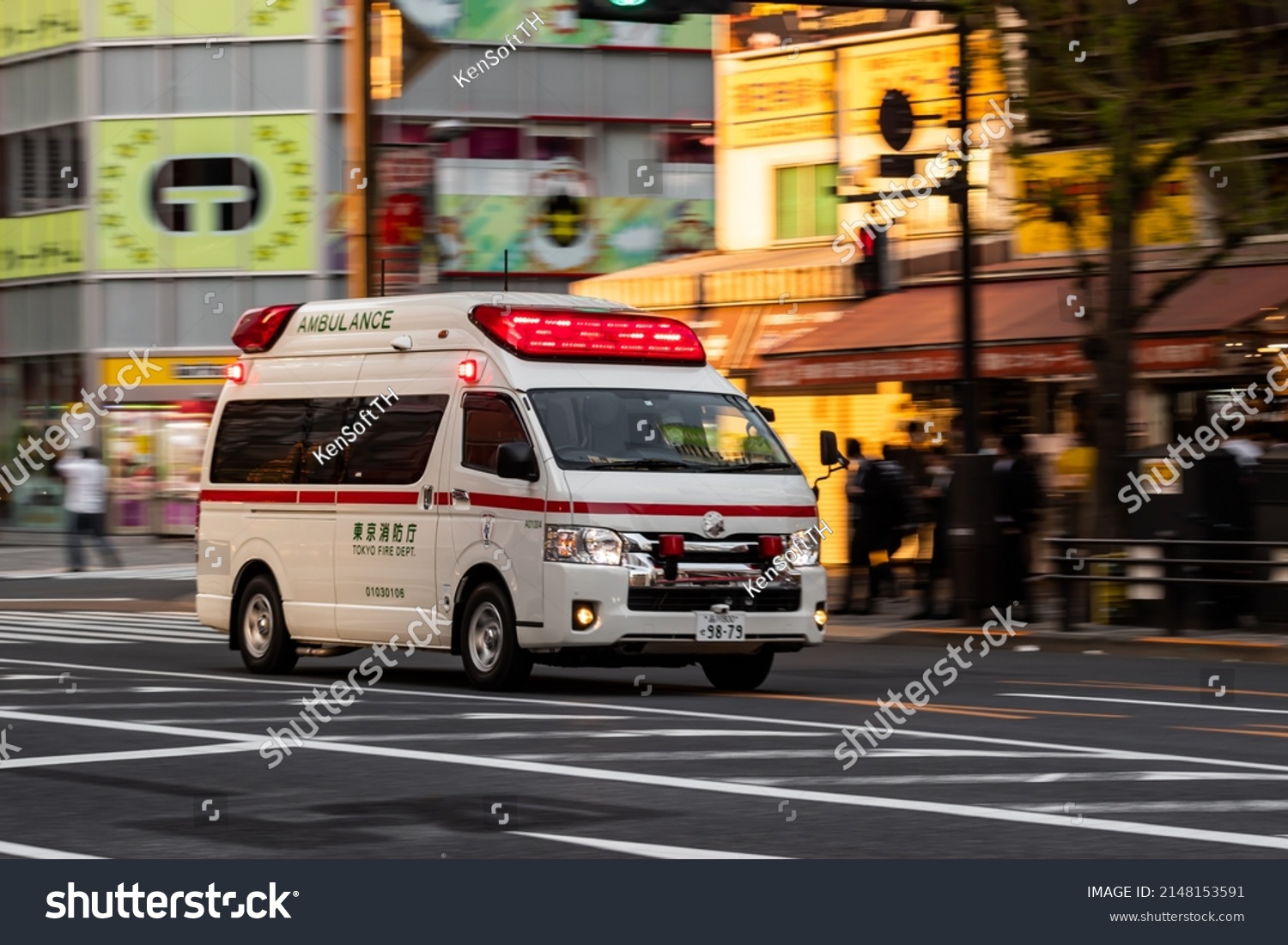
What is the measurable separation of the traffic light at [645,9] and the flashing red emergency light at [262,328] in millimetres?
3255

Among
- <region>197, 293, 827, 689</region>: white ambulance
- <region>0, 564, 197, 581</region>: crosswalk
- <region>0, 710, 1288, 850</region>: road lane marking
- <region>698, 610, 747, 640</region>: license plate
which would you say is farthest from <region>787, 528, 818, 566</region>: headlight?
<region>0, 564, 197, 581</region>: crosswalk

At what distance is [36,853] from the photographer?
332 inches

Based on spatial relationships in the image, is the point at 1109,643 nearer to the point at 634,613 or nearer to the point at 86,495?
the point at 634,613

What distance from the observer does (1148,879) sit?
24.8 feet

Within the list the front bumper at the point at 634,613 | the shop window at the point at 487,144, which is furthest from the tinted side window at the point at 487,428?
the shop window at the point at 487,144

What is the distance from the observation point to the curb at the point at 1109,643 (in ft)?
62.2

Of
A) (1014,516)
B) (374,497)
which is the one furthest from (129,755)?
(1014,516)

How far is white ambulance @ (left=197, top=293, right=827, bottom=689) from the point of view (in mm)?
15133

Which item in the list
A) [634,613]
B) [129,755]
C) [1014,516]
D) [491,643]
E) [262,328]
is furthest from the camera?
[1014,516]

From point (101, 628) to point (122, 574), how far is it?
11031 mm

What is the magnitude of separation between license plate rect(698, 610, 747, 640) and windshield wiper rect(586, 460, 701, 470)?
982 mm

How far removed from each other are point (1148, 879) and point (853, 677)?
32.0 feet

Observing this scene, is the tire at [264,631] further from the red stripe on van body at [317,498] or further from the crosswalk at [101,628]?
the crosswalk at [101,628]

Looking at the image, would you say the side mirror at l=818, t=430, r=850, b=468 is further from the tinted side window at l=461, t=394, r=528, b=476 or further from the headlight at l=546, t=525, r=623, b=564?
the headlight at l=546, t=525, r=623, b=564
